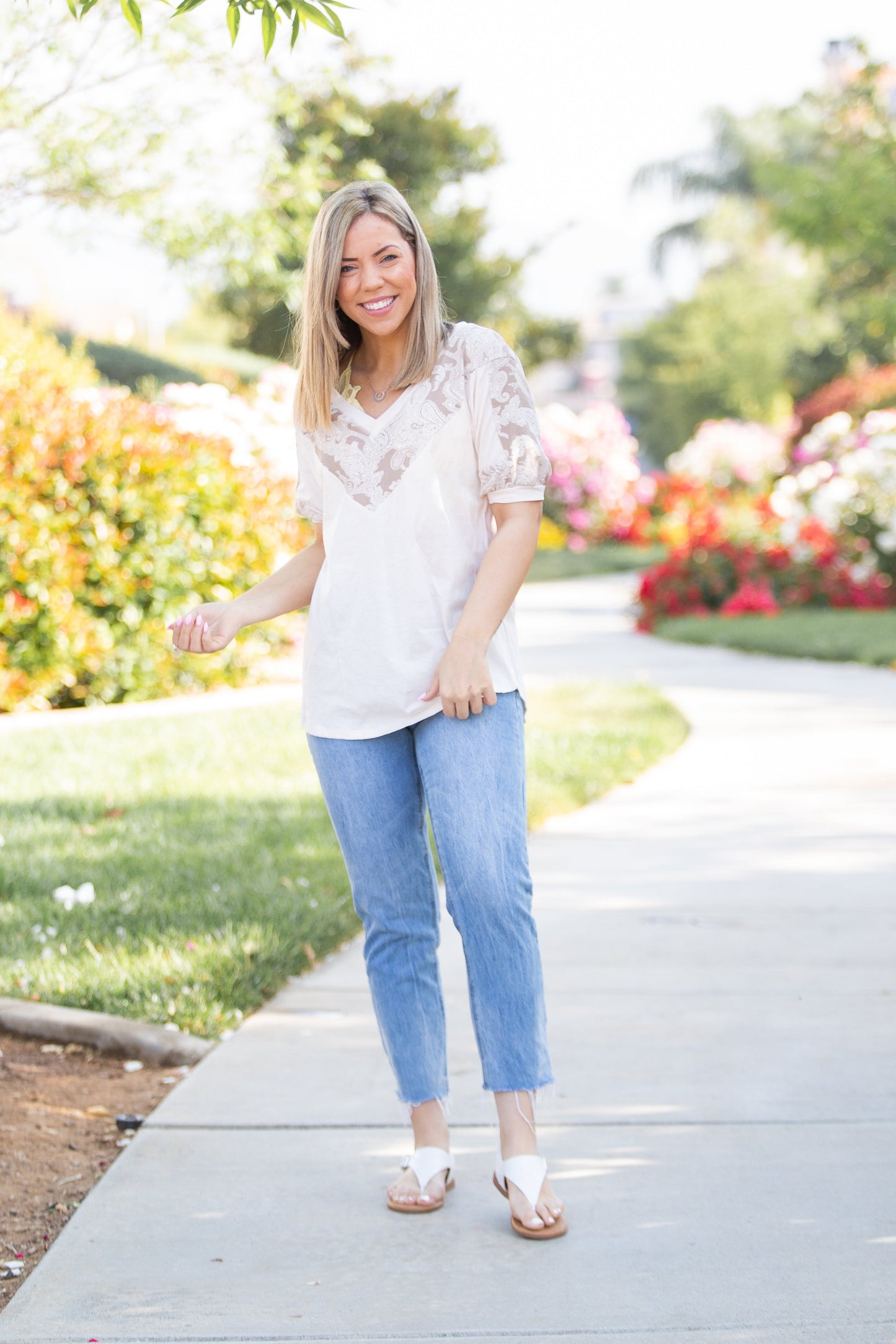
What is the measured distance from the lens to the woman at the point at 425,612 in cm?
233

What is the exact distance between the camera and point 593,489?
24.0 meters

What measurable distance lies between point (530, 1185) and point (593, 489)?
72.5 feet

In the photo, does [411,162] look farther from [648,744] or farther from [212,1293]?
[212,1293]

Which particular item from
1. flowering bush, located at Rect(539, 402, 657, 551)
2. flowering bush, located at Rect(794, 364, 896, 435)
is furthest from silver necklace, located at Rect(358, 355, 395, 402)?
flowering bush, located at Rect(539, 402, 657, 551)

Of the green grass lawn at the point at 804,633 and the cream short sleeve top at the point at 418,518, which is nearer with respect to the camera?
the cream short sleeve top at the point at 418,518

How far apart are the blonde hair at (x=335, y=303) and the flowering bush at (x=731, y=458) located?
18728 millimetres

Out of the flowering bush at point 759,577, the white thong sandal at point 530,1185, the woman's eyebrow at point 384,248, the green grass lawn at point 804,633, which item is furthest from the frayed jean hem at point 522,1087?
the flowering bush at point 759,577

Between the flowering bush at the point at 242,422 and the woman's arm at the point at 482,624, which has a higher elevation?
the flowering bush at the point at 242,422

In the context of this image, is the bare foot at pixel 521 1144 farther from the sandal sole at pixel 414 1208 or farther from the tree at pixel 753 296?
the tree at pixel 753 296

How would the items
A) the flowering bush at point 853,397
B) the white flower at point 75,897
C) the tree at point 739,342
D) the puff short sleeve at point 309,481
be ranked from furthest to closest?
the tree at point 739,342
the flowering bush at point 853,397
the white flower at point 75,897
the puff short sleeve at point 309,481

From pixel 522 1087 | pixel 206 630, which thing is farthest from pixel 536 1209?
pixel 206 630

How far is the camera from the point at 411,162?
22234 mm

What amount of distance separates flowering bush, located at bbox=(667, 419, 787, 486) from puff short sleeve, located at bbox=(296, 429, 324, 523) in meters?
18.6

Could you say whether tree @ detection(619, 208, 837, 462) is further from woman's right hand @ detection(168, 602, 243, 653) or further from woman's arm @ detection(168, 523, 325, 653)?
woman's right hand @ detection(168, 602, 243, 653)
